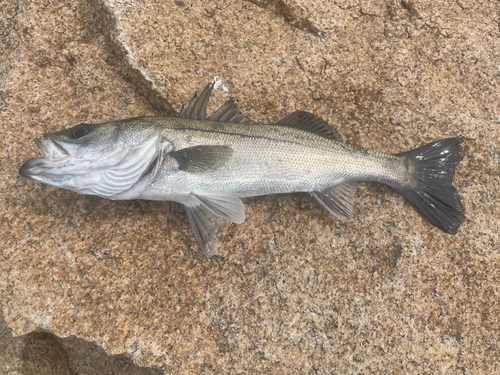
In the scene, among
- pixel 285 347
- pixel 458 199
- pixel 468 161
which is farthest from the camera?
pixel 468 161

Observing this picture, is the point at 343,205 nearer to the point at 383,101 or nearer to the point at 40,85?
the point at 383,101

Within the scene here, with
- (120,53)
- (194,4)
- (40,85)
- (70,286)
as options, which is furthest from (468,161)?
(40,85)

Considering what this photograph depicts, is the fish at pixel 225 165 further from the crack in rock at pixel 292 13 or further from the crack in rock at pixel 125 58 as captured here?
the crack in rock at pixel 292 13

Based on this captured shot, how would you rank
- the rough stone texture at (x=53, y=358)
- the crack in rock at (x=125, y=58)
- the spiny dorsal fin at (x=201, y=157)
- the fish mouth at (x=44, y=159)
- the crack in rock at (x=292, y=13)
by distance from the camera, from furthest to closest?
Answer: the crack in rock at (x=292, y=13), the crack in rock at (x=125, y=58), the rough stone texture at (x=53, y=358), the spiny dorsal fin at (x=201, y=157), the fish mouth at (x=44, y=159)

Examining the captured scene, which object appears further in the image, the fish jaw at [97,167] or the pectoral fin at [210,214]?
the pectoral fin at [210,214]

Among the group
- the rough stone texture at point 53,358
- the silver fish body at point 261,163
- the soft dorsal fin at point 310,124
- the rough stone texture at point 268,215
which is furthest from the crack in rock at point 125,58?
the rough stone texture at point 53,358

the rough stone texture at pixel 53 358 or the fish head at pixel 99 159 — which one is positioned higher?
the fish head at pixel 99 159
